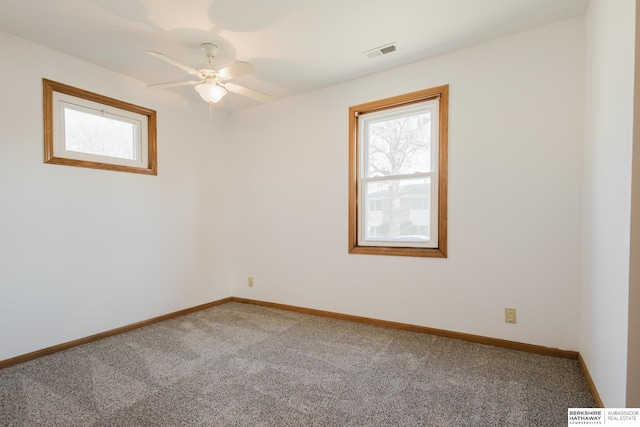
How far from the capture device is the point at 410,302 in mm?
2939

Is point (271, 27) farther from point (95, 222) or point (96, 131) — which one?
point (95, 222)

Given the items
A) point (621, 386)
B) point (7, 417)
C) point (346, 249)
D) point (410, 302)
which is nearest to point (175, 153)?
point (346, 249)

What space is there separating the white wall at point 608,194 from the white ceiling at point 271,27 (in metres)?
0.62

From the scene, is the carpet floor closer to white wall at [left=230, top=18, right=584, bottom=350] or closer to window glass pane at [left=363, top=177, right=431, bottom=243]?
white wall at [left=230, top=18, right=584, bottom=350]

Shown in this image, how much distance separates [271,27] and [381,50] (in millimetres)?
958

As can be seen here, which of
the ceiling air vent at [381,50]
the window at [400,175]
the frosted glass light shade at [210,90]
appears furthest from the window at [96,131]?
the ceiling air vent at [381,50]

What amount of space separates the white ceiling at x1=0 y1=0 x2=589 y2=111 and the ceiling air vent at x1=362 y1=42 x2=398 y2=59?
2.0 inches

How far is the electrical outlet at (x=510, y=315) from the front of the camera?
2.48 metres

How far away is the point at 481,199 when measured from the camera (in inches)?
102

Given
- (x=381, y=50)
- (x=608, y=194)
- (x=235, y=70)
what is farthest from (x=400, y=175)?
(x=235, y=70)

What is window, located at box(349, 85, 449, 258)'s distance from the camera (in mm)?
2830

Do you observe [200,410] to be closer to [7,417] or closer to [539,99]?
[7,417]

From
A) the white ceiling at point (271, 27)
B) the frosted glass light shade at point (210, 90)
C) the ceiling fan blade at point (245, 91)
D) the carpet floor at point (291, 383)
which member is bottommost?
the carpet floor at point (291, 383)

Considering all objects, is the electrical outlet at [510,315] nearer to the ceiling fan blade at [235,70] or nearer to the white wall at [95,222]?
the ceiling fan blade at [235,70]
